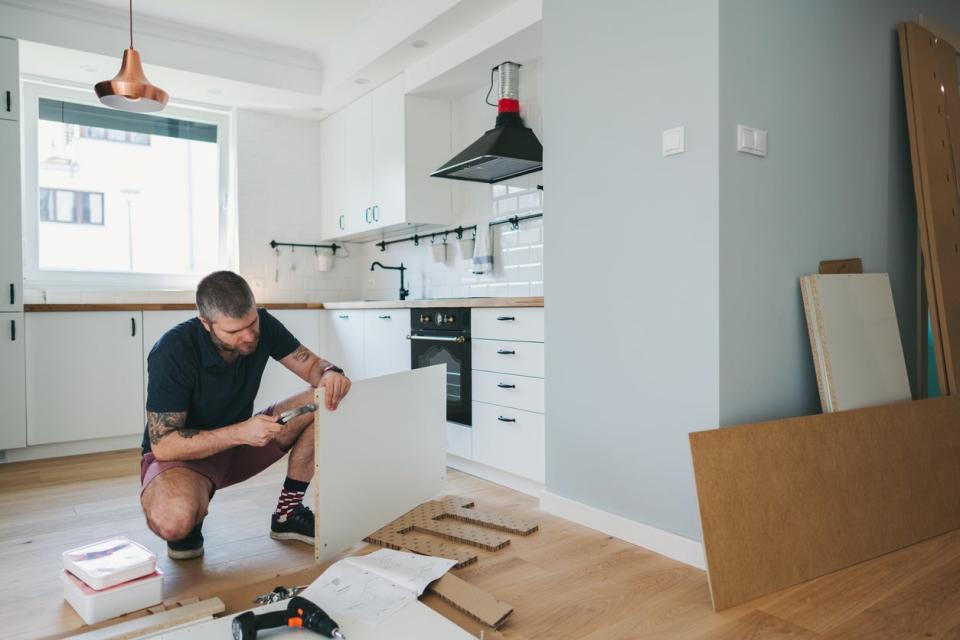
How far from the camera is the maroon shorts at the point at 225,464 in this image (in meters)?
2.16

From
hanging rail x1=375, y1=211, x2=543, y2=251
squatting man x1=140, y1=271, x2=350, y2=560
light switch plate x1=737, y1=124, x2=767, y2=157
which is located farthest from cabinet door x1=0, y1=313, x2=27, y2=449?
light switch plate x1=737, y1=124, x2=767, y2=157

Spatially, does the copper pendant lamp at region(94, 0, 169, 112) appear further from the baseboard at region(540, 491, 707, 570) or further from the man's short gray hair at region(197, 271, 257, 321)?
the baseboard at region(540, 491, 707, 570)

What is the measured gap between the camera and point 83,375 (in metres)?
3.90

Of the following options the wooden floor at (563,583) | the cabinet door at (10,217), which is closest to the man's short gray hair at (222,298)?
the wooden floor at (563,583)

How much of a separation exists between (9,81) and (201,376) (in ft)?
8.76

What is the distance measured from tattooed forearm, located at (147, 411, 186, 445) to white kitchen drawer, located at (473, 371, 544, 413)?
1.39 metres

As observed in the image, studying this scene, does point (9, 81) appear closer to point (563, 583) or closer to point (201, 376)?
point (201, 376)

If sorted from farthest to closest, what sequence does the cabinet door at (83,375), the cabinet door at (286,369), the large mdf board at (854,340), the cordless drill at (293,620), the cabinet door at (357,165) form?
1. the cabinet door at (357,165)
2. the cabinet door at (286,369)
3. the cabinet door at (83,375)
4. the large mdf board at (854,340)
5. the cordless drill at (293,620)

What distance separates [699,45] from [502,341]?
4.90 ft

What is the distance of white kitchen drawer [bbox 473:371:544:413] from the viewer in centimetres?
288

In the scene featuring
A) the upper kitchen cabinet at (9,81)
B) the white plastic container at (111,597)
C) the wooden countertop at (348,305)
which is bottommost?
the white plastic container at (111,597)

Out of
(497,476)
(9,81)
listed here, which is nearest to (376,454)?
(497,476)

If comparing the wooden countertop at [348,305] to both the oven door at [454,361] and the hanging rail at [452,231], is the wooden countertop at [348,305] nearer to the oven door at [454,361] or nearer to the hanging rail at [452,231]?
the oven door at [454,361]

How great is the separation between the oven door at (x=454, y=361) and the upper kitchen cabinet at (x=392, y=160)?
1057mm
